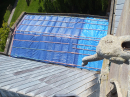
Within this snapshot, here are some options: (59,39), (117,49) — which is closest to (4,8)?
(59,39)

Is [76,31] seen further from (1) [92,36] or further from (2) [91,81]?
(2) [91,81]

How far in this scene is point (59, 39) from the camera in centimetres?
1112

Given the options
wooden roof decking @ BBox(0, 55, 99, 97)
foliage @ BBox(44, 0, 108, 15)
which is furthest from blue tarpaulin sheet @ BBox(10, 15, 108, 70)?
wooden roof decking @ BBox(0, 55, 99, 97)

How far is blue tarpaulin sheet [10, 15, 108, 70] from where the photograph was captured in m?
10.6

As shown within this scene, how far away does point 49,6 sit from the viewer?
15992 mm

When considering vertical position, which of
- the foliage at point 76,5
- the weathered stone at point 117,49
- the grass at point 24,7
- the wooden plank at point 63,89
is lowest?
the wooden plank at point 63,89

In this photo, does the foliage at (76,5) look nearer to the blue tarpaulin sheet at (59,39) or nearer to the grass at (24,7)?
the blue tarpaulin sheet at (59,39)

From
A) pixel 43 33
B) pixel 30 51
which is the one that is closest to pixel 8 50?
pixel 30 51

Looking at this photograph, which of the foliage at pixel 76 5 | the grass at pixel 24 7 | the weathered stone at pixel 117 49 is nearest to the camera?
the weathered stone at pixel 117 49

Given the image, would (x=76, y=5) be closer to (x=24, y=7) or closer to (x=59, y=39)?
(x=59, y=39)

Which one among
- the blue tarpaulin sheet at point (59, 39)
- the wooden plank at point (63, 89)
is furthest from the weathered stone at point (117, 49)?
the blue tarpaulin sheet at point (59, 39)

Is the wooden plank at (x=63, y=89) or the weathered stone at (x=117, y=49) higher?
the weathered stone at (x=117, y=49)

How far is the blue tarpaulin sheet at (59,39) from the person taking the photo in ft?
34.8

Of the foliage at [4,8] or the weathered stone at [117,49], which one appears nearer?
the weathered stone at [117,49]
